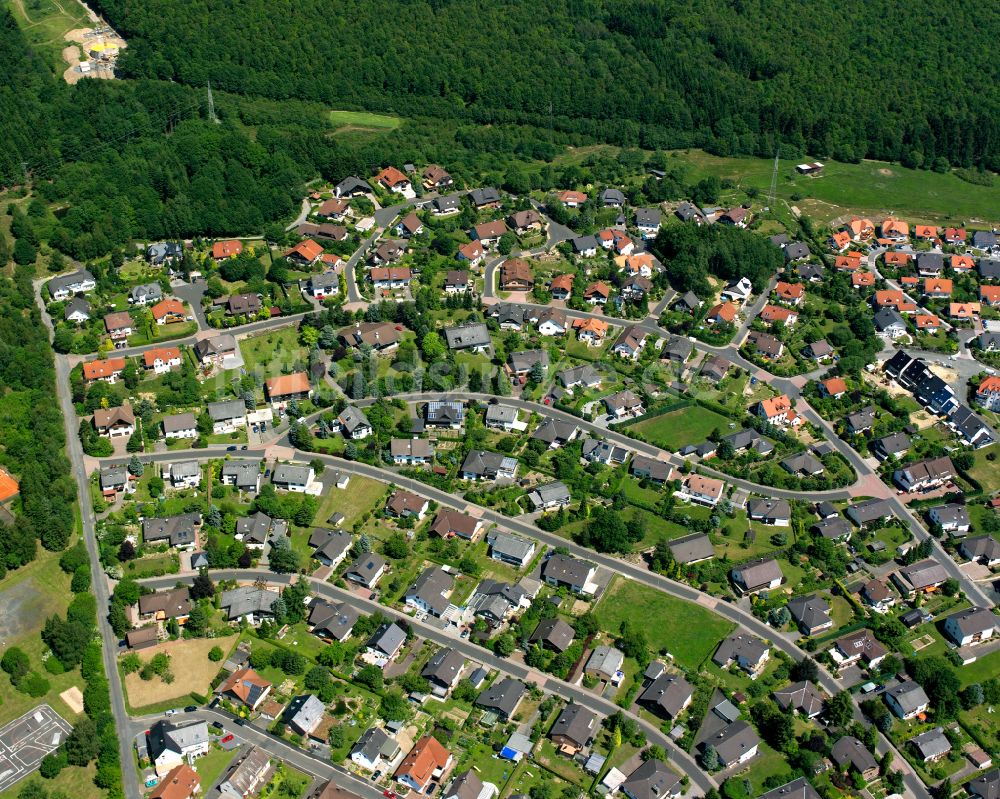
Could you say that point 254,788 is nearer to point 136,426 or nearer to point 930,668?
point 136,426

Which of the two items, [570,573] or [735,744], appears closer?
[735,744]

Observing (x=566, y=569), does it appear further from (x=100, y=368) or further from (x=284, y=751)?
(x=100, y=368)

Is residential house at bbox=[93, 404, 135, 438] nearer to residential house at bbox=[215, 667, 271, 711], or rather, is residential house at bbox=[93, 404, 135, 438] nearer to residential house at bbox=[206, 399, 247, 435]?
residential house at bbox=[206, 399, 247, 435]

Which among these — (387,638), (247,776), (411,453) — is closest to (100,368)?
(411,453)

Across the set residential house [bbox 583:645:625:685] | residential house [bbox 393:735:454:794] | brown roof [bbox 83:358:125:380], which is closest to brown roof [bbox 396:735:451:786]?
residential house [bbox 393:735:454:794]

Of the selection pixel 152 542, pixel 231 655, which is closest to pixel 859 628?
pixel 231 655

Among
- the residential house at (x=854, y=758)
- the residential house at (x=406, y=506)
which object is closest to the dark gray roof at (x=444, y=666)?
the residential house at (x=406, y=506)
